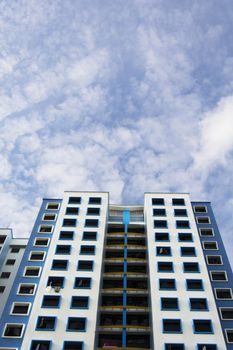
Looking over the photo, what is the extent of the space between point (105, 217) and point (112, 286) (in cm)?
1083

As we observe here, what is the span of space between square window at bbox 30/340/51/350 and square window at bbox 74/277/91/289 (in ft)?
25.8

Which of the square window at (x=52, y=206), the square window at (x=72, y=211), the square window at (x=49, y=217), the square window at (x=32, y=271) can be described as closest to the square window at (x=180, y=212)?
the square window at (x=72, y=211)

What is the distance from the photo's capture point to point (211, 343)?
35031 mm

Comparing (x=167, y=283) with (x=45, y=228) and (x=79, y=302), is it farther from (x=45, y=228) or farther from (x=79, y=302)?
(x=45, y=228)

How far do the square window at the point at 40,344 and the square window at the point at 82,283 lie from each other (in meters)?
7.86

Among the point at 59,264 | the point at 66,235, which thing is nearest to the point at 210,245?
the point at 66,235

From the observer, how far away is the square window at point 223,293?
41625 mm

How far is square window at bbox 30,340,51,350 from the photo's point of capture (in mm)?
35219

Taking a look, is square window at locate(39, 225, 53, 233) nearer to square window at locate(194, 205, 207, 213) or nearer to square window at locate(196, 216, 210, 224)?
square window at locate(196, 216, 210, 224)

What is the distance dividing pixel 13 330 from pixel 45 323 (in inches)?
142

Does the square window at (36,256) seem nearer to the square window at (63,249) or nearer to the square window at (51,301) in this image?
the square window at (63,249)

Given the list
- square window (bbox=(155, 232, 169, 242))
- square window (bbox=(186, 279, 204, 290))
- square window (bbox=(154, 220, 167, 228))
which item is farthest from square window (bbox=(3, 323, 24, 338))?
square window (bbox=(154, 220, 167, 228))

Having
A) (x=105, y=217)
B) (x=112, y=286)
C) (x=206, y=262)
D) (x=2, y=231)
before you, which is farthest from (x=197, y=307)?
(x=2, y=231)

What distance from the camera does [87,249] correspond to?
47719 millimetres
